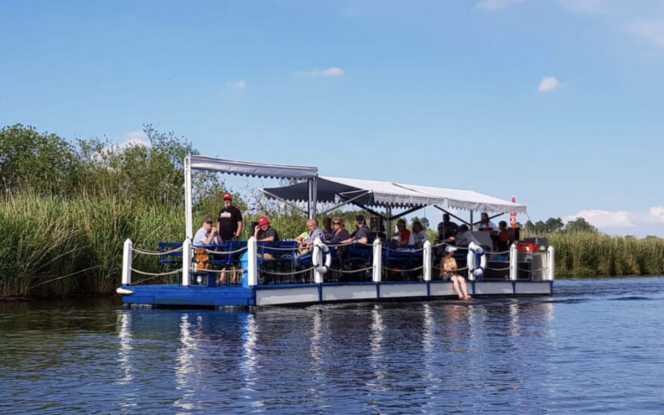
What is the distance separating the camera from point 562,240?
41.2 metres

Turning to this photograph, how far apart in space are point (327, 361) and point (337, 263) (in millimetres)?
9537

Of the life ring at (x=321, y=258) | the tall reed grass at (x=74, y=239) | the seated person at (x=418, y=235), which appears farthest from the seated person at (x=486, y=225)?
the life ring at (x=321, y=258)

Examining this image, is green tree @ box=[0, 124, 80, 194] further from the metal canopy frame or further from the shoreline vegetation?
the metal canopy frame

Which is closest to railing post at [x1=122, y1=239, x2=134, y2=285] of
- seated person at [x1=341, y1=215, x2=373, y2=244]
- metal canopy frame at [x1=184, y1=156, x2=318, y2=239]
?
metal canopy frame at [x1=184, y1=156, x2=318, y2=239]

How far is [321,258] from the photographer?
19.2m

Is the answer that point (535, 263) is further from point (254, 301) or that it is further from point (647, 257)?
point (647, 257)

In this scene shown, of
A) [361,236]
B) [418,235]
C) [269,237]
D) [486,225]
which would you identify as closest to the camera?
[269,237]

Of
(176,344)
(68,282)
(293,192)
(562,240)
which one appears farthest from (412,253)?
(562,240)

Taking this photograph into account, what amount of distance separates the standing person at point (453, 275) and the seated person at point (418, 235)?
2.22ft

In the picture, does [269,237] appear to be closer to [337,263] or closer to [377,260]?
[337,263]

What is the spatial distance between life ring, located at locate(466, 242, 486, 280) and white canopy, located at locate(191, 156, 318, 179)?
4940 mm

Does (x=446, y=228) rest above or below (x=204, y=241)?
above

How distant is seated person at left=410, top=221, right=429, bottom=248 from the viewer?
22466 millimetres

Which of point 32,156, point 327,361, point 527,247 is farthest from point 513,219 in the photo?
point 32,156
